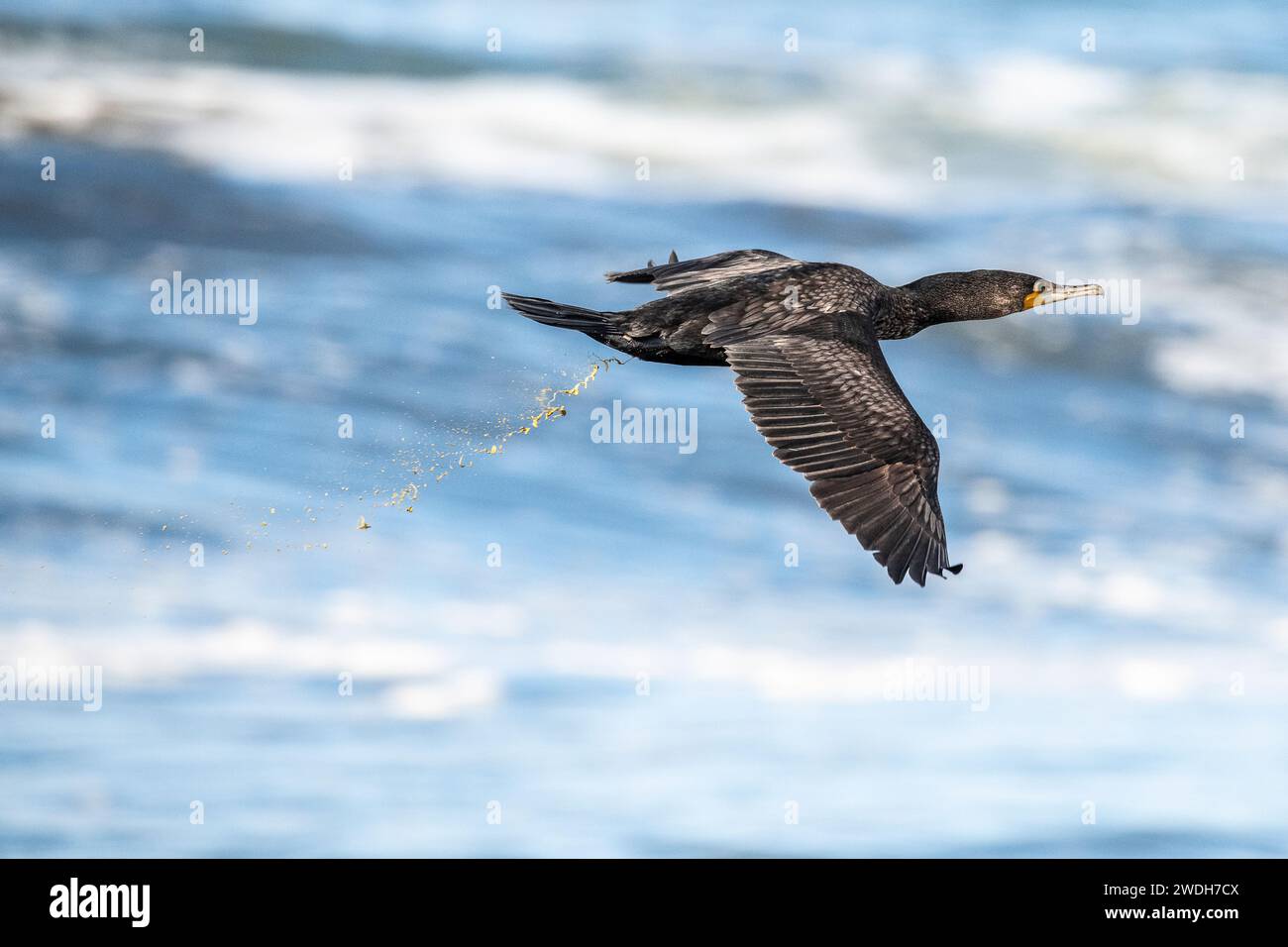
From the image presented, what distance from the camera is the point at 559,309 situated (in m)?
11.1

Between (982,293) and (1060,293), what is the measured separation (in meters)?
0.51

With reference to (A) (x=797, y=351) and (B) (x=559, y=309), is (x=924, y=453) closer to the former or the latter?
(A) (x=797, y=351)

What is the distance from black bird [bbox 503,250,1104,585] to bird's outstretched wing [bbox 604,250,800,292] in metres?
0.02

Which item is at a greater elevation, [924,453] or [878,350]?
[878,350]

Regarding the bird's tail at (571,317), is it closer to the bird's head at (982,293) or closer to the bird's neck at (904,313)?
the bird's neck at (904,313)

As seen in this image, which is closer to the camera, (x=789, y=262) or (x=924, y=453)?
(x=924, y=453)

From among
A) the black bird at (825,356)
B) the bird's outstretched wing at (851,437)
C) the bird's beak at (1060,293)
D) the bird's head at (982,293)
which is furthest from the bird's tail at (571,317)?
the bird's beak at (1060,293)

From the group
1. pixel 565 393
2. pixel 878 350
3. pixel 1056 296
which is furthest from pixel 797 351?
pixel 1056 296

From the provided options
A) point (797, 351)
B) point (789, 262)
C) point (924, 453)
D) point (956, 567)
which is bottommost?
point (956, 567)

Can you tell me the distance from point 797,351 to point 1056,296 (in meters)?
2.39

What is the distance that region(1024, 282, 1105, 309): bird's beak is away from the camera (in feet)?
38.3

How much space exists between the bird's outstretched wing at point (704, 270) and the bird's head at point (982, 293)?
2.98 feet

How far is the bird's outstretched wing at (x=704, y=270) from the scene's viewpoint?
11492 millimetres

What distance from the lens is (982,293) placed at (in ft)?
38.9
